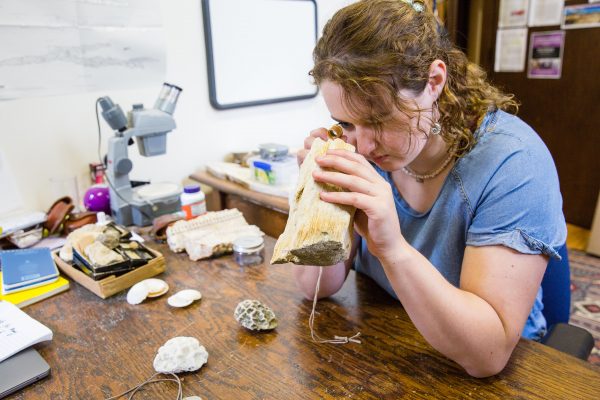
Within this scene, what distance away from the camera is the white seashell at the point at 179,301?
3.30 ft

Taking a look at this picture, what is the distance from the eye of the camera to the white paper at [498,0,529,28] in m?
3.12

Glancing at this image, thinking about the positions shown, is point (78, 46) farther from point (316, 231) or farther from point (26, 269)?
point (316, 231)

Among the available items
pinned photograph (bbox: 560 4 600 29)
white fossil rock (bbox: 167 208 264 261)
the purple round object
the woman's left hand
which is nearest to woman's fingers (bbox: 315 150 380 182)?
the woman's left hand

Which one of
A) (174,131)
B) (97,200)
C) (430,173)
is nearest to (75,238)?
(97,200)

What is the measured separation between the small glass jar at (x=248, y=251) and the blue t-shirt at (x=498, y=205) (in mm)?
337

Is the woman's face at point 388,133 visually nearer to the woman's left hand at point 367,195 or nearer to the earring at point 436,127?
the earring at point 436,127

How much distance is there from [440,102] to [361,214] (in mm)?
297

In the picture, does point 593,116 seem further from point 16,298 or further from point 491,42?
point 16,298

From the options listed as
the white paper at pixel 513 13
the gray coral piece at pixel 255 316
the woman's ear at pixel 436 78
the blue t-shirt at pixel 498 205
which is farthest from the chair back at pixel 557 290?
the white paper at pixel 513 13

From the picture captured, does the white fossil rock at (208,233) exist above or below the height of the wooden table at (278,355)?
above

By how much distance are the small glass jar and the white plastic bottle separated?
0.94 feet

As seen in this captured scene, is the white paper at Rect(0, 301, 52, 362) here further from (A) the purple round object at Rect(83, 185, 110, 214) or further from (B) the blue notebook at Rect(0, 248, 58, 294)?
(A) the purple round object at Rect(83, 185, 110, 214)

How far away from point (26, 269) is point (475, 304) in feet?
3.40

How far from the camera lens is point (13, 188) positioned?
150 centimetres
